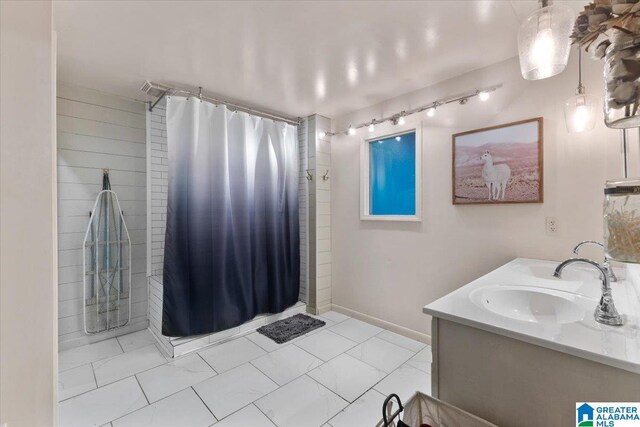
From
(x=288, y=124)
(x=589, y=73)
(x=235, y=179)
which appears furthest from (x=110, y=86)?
(x=589, y=73)

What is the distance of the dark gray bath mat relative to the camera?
2684mm

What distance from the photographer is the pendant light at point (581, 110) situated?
1.58 meters

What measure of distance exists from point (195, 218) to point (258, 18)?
1.68 meters

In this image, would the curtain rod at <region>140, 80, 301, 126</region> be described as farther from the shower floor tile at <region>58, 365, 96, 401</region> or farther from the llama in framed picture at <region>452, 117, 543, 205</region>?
the shower floor tile at <region>58, 365, 96, 401</region>

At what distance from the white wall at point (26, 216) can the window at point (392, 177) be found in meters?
2.50

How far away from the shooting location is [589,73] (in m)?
1.74

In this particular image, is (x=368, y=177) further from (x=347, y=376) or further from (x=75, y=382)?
(x=75, y=382)

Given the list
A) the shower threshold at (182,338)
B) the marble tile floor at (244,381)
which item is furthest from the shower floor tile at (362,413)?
the shower threshold at (182,338)

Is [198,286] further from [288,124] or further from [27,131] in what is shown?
[27,131]

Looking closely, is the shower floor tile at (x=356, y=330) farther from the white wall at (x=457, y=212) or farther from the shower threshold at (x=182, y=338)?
the shower threshold at (x=182, y=338)

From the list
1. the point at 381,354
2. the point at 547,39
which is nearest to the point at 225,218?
the point at 381,354

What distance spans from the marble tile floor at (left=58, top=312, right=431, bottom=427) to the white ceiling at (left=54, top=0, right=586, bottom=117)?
2329 millimetres

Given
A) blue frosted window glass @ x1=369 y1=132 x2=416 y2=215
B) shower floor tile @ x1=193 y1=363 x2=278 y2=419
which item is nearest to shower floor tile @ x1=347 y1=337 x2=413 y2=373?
shower floor tile @ x1=193 y1=363 x2=278 y2=419

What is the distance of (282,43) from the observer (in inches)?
73.6
